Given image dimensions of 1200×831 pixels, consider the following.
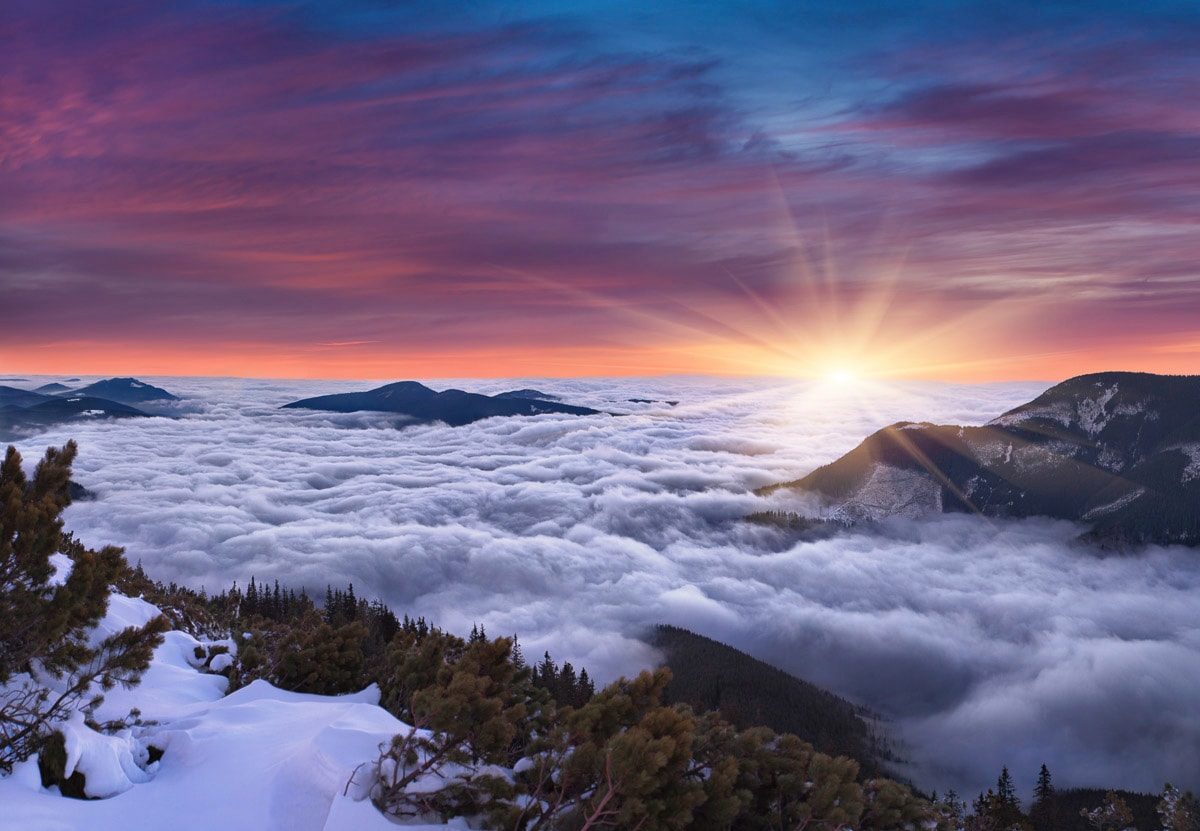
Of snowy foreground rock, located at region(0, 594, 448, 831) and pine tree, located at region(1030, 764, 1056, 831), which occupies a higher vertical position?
snowy foreground rock, located at region(0, 594, 448, 831)

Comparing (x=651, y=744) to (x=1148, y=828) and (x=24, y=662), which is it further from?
(x=1148, y=828)

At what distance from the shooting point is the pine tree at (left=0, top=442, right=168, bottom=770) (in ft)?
66.8

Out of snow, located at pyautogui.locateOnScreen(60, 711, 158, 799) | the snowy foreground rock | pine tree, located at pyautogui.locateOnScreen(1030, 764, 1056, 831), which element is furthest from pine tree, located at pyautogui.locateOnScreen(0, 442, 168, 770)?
pine tree, located at pyautogui.locateOnScreen(1030, 764, 1056, 831)

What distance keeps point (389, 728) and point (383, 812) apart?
5.56m

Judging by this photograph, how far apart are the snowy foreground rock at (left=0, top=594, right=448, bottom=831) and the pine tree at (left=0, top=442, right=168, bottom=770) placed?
49.5 inches

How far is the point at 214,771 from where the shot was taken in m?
22.6

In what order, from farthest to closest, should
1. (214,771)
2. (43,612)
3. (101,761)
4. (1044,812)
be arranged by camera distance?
(1044,812) → (214,771) → (43,612) → (101,761)

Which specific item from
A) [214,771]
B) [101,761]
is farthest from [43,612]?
[214,771]

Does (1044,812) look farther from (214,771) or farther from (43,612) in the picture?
(43,612)

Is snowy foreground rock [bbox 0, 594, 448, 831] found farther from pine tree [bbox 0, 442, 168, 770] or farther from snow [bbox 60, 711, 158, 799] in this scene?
pine tree [bbox 0, 442, 168, 770]

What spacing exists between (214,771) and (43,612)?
7.35 meters

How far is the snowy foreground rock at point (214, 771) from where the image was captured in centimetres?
1931

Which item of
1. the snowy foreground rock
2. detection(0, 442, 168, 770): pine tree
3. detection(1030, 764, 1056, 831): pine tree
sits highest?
detection(0, 442, 168, 770): pine tree

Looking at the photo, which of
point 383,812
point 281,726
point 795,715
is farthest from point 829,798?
point 795,715
